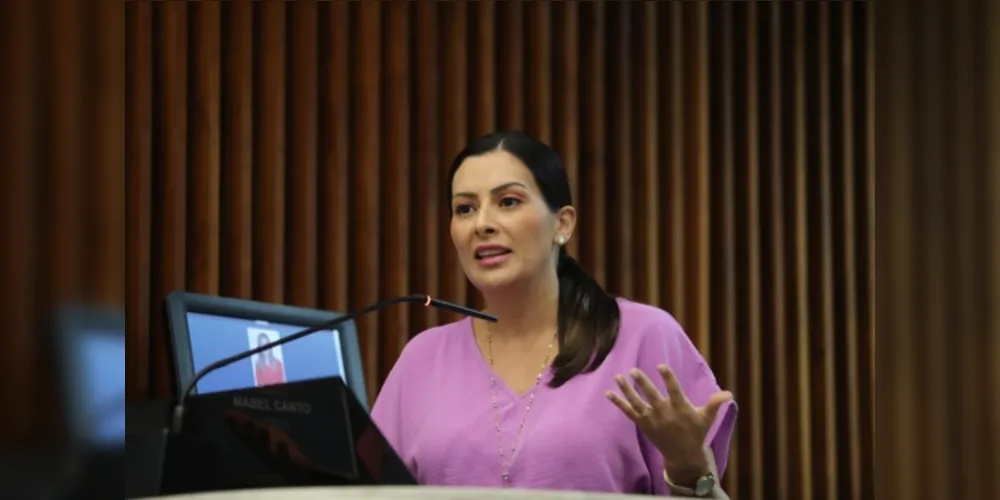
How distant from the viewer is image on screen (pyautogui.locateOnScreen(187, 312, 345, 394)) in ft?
5.17

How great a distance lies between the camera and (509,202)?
1893mm

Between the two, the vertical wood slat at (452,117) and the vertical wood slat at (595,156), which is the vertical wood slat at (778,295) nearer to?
the vertical wood slat at (595,156)

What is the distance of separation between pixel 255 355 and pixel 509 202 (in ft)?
1.77

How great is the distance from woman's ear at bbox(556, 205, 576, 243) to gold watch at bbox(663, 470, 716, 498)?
0.64m

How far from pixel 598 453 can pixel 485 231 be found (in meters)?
0.48

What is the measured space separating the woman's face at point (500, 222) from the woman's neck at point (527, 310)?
27 millimetres

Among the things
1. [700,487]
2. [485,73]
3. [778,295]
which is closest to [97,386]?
[700,487]

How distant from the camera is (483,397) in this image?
1.77 m

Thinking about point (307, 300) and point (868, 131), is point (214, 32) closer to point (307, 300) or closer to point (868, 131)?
point (307, 300)

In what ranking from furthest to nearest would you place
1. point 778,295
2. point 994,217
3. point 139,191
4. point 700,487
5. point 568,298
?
point 778,295, point 139,191, point 568,298, point 700,487, point 994,217

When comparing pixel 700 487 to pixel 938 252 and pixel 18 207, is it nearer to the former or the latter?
pixel 938 252

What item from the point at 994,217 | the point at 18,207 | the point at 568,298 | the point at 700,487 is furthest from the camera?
the point at 568,298

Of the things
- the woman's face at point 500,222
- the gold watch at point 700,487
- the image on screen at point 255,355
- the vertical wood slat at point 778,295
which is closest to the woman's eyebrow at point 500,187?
the woman's face at point 500,222

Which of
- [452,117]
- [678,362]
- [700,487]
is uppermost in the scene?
[452,117]
